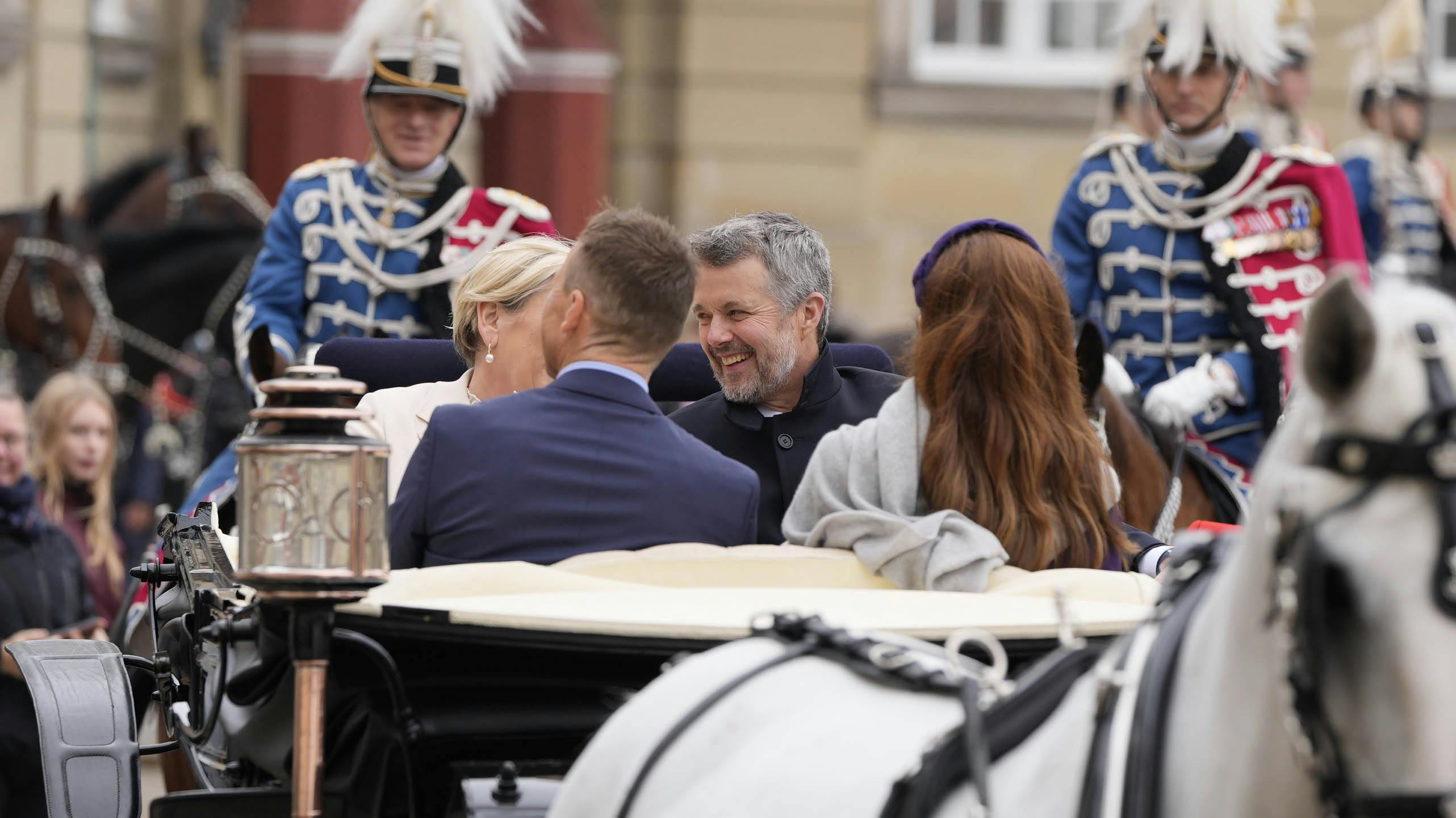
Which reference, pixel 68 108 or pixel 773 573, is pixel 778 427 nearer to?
pixel 773 573

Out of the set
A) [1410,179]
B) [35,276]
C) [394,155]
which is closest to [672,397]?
[394,155]

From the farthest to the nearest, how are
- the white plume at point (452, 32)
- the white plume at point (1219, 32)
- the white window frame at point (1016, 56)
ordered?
the white window frame at point (1016, 56), the white plume at point (452, 32), the white plume at point (1219, 32)

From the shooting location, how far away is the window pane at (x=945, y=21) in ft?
50.2

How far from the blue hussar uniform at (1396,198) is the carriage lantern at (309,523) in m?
6.60

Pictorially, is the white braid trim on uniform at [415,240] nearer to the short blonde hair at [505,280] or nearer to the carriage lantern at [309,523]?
the short blonde hair at [505,280]

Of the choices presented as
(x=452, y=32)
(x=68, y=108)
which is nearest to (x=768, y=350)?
(x=452, y=32)

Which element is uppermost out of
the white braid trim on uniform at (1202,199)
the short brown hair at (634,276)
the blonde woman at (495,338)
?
the white braid trim on uniform at (1202,199)

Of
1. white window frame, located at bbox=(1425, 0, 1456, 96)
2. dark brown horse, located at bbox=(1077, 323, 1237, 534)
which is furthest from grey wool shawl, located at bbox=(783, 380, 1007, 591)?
white window frame, located at bbox=(1425, 0, 1456, 96)

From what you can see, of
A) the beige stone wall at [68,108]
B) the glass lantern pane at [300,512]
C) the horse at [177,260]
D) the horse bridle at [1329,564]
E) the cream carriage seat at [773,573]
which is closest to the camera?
the horse bridle at [1329,564]

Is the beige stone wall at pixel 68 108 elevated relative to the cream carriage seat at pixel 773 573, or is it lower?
elevated

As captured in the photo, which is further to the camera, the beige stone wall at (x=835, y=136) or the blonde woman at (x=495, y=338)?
the beige stone wall at (x=835, y=136)

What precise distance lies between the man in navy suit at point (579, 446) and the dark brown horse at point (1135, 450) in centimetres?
169

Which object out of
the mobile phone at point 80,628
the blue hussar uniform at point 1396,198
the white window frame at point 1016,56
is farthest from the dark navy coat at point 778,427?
the white window frame at point 1016,56

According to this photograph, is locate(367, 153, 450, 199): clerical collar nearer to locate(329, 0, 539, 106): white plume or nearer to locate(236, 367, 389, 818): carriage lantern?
locate(329, 0, 539, 106): white plume
